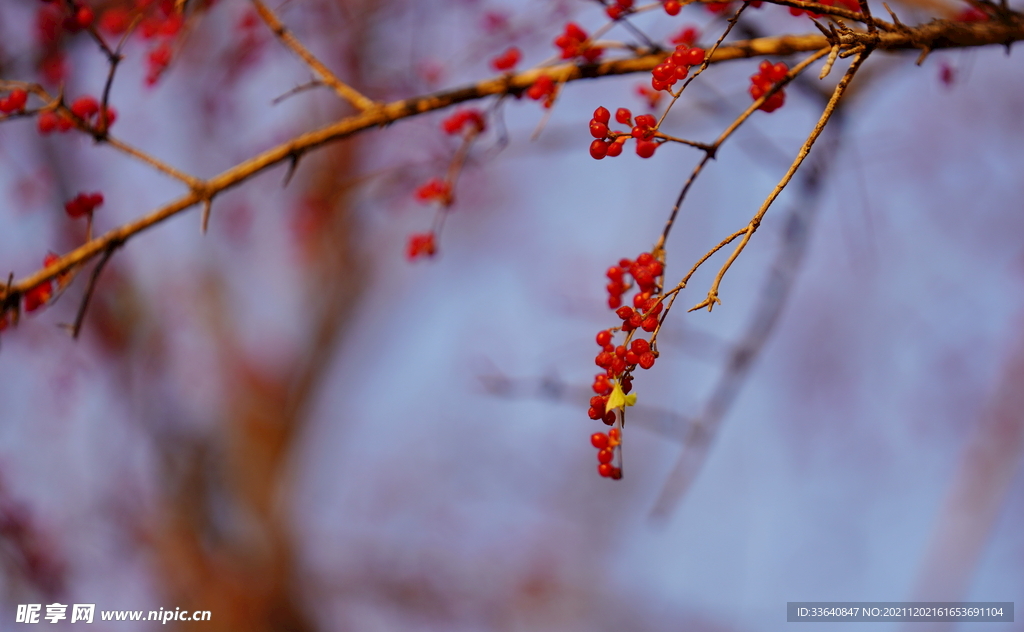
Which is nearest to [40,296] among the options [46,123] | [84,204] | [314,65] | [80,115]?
[84,204]

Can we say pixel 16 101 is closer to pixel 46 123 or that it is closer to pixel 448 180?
pixel 46 123

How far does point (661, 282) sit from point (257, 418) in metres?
7.40

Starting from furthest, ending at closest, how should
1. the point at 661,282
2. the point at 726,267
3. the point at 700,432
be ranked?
the point at 700,432
the point at 661,282
the point at 726,267

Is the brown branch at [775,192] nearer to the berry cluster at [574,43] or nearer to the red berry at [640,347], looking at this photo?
the red berry at [640,347]

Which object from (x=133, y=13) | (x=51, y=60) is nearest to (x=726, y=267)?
(x=133, y=13)

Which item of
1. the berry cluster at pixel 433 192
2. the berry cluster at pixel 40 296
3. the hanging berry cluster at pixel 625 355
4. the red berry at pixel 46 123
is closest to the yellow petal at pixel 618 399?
the hanging berry cluster at pixel 625 355

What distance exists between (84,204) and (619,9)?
5.71 feet

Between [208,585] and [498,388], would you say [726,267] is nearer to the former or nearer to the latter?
[498,388]

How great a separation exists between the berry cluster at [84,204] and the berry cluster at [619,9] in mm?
1664

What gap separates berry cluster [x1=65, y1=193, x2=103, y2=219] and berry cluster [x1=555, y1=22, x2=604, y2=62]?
1521 millimetres

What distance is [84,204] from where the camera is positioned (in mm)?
2041

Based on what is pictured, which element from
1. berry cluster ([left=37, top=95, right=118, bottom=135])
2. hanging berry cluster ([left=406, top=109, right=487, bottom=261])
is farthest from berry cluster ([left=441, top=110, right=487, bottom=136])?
berry cluster ([left=37, top=95, right=118, bottom=135])

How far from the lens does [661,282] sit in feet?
4.77

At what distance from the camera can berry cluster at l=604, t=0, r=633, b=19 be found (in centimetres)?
181
